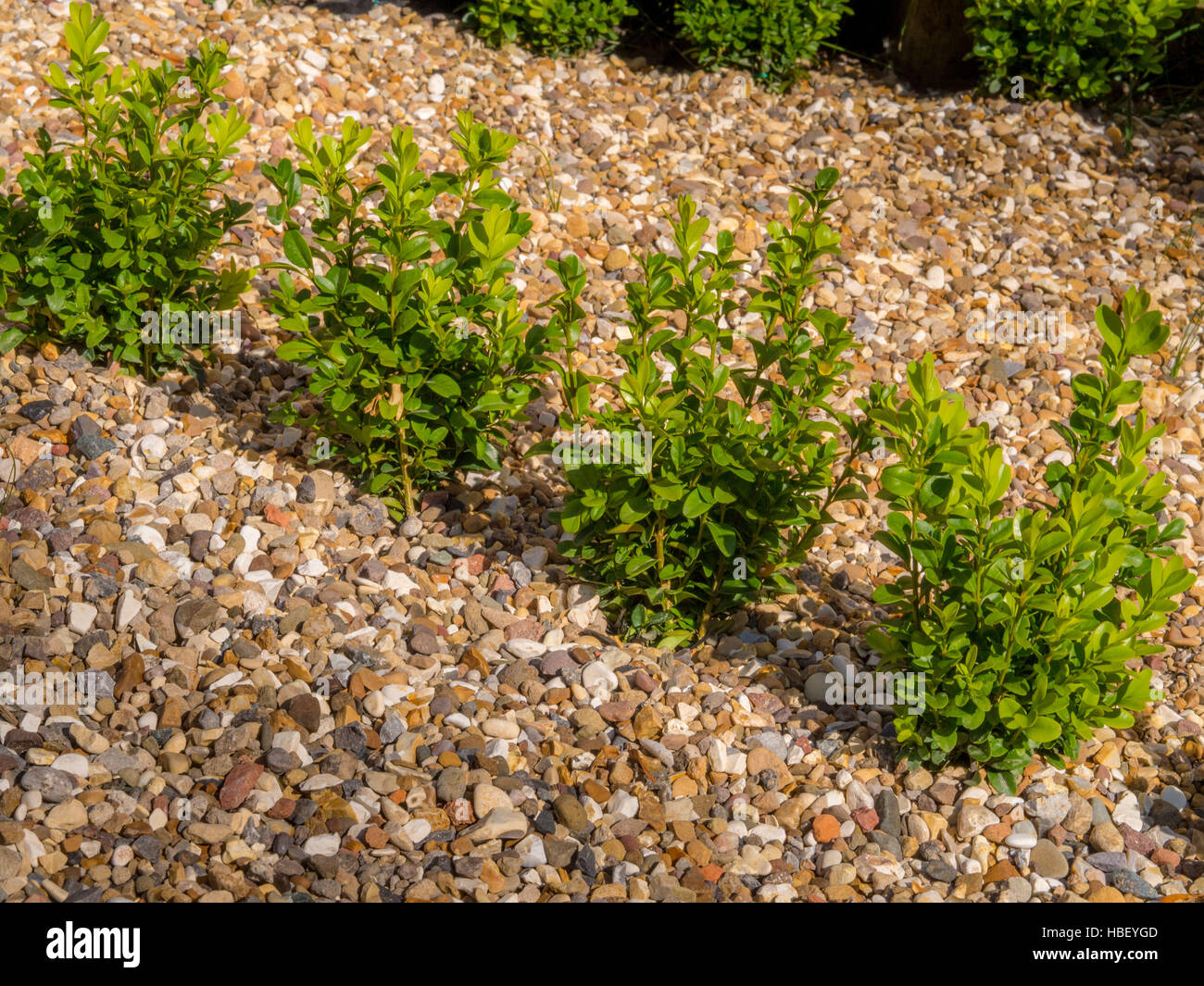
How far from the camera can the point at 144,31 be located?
5.15m

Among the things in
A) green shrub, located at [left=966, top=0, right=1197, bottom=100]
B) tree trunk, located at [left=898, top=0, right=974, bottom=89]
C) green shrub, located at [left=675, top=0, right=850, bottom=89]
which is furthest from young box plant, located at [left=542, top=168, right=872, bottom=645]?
tree trunk, located at [left=898, top=0, right=974, bottom=89]

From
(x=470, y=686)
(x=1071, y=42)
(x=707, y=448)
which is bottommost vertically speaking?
(x=470, y=686)

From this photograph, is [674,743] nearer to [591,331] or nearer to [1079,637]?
[1079,637]

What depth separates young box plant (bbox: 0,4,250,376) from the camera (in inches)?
130

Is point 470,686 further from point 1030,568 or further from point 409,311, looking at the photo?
point 1030,568

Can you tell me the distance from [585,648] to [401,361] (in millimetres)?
908

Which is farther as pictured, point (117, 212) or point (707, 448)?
point (117, 212)

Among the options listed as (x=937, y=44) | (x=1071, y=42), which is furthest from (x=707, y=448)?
(x=937, y=44)

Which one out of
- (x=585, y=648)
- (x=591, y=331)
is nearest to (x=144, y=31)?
(x=591, y=331)

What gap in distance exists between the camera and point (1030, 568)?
7.99 ft

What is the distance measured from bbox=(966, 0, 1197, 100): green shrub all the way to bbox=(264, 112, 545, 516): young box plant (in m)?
3.24

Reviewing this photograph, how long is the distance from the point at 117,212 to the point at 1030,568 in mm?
2572

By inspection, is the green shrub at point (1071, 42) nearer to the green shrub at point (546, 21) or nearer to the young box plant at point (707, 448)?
the green shrub at point (546, 21)

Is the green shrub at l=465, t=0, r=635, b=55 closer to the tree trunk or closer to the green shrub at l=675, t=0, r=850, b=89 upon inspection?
the green shrub at l=675, t=0, r=850, b=89
